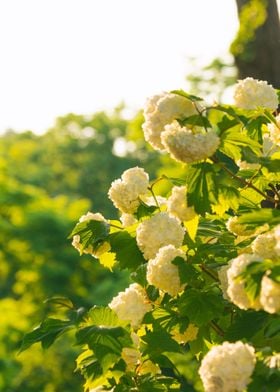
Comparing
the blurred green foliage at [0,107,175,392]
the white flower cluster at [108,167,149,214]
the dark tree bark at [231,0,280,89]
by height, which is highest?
the white flower cluster at [108,167,149,214]

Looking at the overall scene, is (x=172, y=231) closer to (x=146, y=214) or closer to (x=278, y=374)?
(x=146, y=214)

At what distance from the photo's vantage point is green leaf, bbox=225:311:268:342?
176 inches

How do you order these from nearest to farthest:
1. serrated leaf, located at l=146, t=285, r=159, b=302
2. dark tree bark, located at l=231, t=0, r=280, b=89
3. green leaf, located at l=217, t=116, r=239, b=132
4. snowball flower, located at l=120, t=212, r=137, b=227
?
1. green leaf, located at l=217, t=116, r=239, b=132
2. serrated leaf, located at l=146, t=285, r=159, b=302
3. snowball flower, located at l=120, t=212, r=137, b=227
4. dark tree bark, located at l=231, t=0, r=280, b=89

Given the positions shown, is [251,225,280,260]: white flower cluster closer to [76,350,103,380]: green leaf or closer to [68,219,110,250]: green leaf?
[76,350,103,380]: green leaf

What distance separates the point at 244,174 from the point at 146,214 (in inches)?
21.1

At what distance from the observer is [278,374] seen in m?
3.92

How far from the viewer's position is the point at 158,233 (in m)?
4.77

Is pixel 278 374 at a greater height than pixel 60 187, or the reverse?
pixel 278 374

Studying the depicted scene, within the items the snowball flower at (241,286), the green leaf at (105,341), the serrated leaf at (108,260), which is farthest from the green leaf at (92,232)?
the snowball flower at (241,286)

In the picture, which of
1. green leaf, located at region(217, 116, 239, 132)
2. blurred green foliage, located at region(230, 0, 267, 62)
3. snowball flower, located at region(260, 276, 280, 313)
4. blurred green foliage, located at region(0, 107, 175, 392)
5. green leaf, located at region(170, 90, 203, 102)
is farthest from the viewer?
blurred green foliage, located at region(0, 107, 175, 392)

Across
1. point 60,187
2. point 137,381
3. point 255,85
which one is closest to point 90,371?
point 137,381

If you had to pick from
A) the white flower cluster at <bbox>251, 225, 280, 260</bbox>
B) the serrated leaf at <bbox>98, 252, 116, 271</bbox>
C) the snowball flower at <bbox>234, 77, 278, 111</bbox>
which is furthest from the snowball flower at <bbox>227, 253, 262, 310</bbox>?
the serrated leaf at <bbox>98, 252, 116, 271</bbox>

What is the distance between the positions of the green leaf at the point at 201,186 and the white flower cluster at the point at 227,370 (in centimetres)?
78

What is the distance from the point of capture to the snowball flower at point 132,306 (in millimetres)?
4980
